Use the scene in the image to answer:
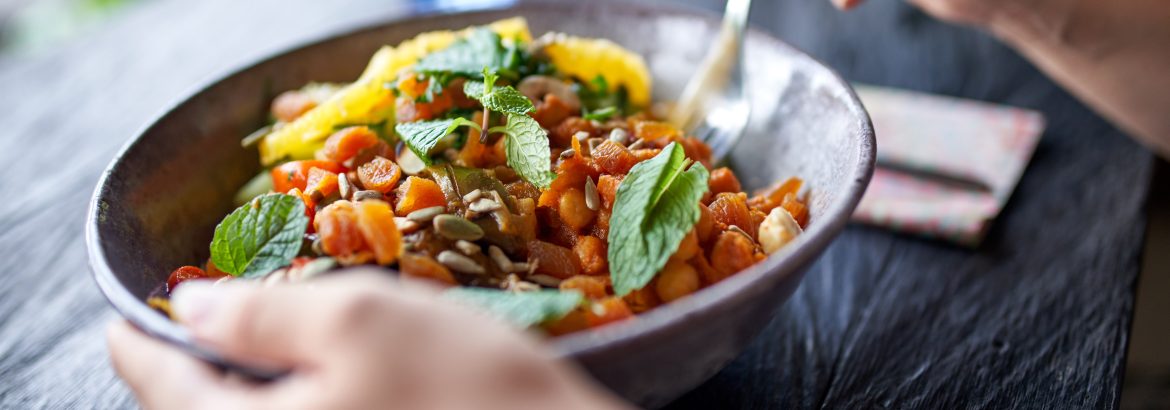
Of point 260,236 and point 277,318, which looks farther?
point 260,236

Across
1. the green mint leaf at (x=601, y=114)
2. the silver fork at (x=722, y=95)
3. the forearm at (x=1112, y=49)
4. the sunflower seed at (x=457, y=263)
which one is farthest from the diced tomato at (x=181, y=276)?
the forearm at (x=1112, y=49)

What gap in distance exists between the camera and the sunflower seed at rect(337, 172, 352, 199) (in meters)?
1.50

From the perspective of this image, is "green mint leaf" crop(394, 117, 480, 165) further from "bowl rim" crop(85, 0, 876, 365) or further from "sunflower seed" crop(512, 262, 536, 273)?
"bowl rim" crop(85, 0, 876, 365)

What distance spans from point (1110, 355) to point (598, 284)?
3.36ft

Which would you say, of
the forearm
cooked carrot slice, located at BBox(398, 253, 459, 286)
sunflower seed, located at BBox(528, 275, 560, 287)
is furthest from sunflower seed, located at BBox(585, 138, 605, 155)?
the forearm

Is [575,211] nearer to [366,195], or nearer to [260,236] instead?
[366,195]

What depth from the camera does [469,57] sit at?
1.76m

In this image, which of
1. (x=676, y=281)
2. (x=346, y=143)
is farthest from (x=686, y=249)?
(x=346, y=143)

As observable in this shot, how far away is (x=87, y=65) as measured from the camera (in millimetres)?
3072

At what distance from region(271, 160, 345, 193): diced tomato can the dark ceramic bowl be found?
0.23 metres

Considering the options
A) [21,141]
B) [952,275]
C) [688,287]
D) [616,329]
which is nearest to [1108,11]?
[952,275]

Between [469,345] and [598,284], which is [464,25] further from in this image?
[469,345]

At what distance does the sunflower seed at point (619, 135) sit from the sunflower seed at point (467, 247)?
409 millimetres

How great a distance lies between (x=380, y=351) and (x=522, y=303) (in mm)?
295
